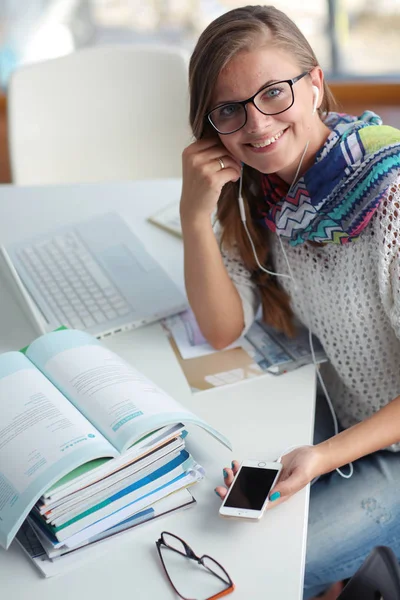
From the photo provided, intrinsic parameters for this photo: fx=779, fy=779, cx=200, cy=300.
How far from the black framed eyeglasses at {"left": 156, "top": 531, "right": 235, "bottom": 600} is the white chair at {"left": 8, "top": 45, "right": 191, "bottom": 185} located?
1500 millimetres

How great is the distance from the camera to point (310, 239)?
1249mm

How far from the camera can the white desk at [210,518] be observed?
0.89 metres

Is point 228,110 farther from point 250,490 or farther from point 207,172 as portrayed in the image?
point 250,490

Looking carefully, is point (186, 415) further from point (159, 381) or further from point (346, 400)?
point (346, 400)

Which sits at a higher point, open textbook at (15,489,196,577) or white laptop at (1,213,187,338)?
white laptop at (1,213,187,338)

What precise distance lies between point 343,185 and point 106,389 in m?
0.48

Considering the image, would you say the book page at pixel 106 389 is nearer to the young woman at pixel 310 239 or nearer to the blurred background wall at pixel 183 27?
the young woman at pixel 310 239

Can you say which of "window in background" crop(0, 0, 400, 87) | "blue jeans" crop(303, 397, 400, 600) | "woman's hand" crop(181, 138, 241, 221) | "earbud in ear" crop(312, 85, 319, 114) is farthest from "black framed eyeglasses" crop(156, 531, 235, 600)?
"window in background" crop(0, 0, 400, 87)

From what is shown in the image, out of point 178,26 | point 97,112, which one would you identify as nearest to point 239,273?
point 97,112

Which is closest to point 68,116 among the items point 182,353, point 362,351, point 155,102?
point 155,102

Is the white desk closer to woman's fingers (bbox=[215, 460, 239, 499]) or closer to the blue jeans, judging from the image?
woman's fingers (bbox=[215, 460, 239, 499])

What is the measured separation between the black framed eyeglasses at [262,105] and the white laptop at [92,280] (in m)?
0.36

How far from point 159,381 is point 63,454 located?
1.12 feet

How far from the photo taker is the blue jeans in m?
1.22
